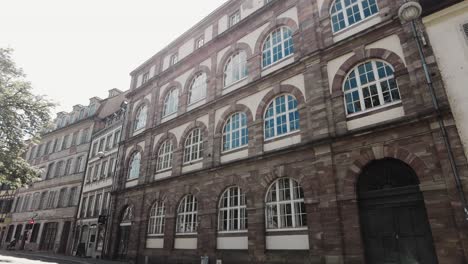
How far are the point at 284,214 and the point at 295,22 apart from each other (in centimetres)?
944

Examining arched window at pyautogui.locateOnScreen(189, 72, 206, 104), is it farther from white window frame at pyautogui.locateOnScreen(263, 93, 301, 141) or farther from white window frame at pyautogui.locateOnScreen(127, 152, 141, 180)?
white window frame at pyautogui.locateOnScreen(127, 152, 141, 180)

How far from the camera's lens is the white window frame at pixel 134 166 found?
22.7m

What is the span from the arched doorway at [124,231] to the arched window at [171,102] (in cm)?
752

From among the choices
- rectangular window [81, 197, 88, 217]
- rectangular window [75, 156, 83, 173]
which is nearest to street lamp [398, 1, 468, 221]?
rectangular window [81, 197, 88, 217]

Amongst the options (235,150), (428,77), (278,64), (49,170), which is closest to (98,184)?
(49,170)

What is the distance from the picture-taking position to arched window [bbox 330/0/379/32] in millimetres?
12648

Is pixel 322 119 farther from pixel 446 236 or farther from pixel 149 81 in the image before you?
pixel 149 81

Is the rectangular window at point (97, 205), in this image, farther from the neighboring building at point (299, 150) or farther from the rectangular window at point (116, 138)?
the neighboring building at point (299, 150)

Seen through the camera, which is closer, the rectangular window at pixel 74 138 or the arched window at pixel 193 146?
the arched window at pixel 193 146

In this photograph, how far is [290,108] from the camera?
1388 centimetres

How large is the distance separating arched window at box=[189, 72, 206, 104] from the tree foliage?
11.4 meters

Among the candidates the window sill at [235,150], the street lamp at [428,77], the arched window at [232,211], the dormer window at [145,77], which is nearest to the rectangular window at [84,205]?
the dormer window at [145,77]

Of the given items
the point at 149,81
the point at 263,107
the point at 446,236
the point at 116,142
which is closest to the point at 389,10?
the point at 263,107

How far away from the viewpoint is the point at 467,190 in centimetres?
846
